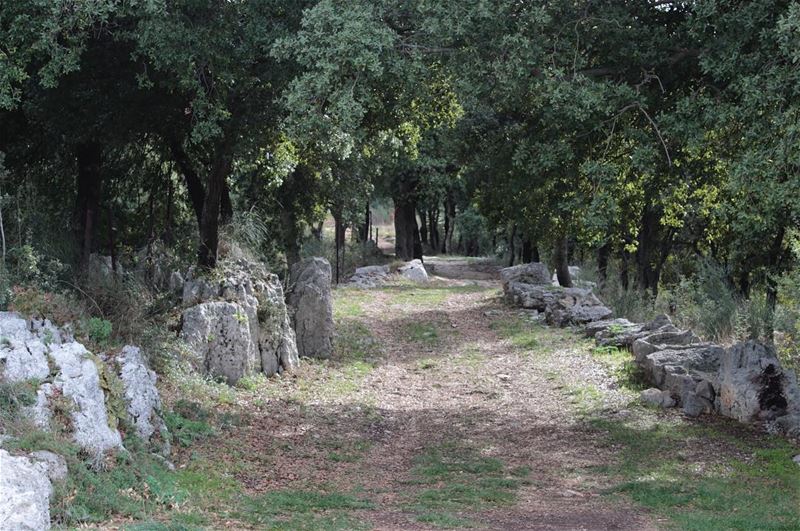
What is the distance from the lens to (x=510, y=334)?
19.8 m

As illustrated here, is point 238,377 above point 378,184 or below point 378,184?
below

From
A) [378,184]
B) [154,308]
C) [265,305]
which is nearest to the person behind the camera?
[154,308]

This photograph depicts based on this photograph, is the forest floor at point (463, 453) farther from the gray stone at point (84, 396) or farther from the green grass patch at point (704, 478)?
the gray stone at point (84, 396)

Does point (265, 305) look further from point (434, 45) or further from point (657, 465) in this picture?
point (657, 465)

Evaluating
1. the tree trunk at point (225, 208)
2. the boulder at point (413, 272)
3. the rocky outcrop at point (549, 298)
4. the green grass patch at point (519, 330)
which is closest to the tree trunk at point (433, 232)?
the boulder at point (413, 272)

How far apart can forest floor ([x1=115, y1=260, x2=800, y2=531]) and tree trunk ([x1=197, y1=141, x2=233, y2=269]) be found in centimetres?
218

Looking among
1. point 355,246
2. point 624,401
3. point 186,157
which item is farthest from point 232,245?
point 355,246

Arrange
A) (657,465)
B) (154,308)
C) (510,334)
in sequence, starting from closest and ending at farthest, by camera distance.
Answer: (657,465)
(154,308)
(510,334)

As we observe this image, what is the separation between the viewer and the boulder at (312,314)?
16.1m

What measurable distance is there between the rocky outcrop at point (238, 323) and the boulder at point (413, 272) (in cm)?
1624

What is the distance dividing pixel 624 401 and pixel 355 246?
27.6 meters

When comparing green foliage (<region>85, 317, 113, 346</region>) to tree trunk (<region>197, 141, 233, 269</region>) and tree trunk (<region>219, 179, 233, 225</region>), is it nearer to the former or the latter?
tree trunk (<region>197, 141, 233, 269</region>)

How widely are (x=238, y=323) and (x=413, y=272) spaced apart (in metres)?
18.7

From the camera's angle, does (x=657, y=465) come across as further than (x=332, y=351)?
No
